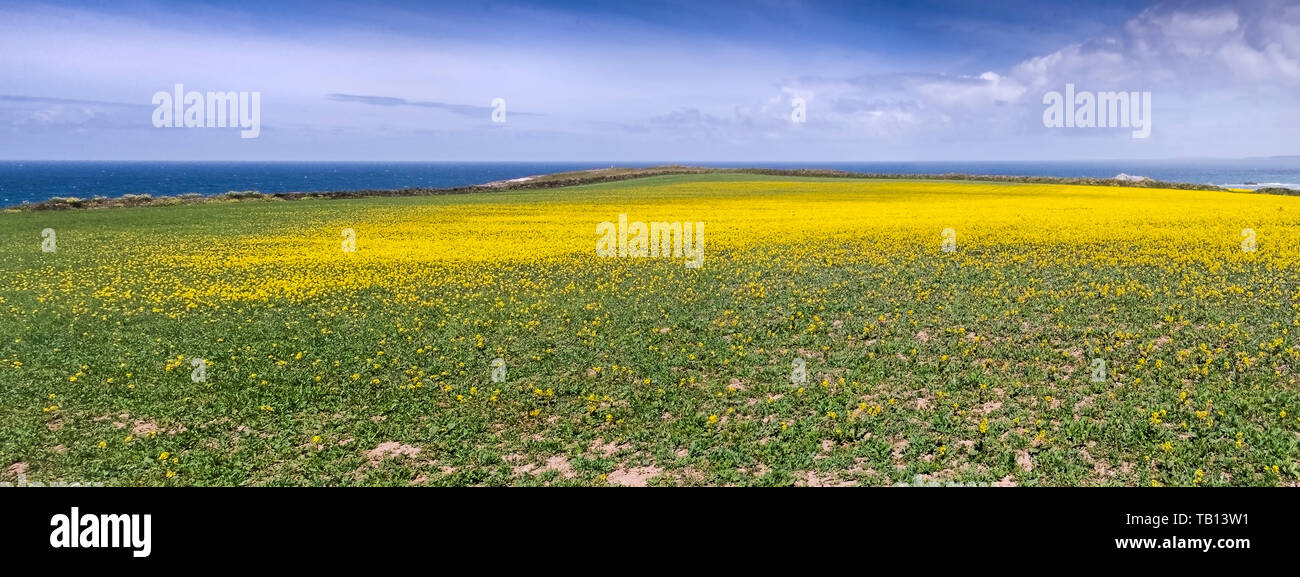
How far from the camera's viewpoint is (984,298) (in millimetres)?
19062

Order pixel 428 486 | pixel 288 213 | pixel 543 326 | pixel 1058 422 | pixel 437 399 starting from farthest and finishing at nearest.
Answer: pixel 288 213 < pixel 543 326 < pixel 437 399 < pixel 1058 422 < pixel 428 486

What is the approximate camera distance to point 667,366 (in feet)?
47.3

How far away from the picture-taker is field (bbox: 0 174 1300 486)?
10.2 meters

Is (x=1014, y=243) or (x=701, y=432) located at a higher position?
(x=1014, y=243)

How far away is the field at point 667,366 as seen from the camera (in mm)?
10188

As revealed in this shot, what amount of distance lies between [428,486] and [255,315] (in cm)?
1263

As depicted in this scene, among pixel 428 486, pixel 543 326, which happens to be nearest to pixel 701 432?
pixel 428 486

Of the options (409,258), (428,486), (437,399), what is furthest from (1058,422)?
(409,258)

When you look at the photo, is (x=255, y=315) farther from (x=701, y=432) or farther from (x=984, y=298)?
(x=984, y=298)

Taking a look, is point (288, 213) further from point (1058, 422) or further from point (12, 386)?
point (1058, 422)

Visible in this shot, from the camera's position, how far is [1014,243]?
29.7 metres
